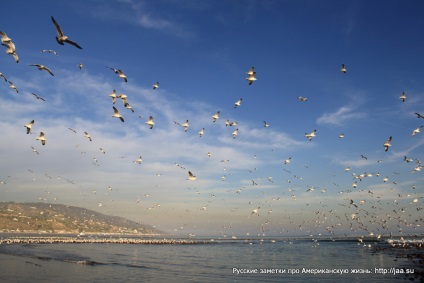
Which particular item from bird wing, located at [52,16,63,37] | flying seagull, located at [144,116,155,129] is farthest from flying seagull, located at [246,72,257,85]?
bird wing, located at [52,16,63,37]

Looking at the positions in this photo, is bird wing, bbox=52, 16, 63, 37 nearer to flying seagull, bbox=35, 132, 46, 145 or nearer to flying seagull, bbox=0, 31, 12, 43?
flying seagull, bbox=0, 31, 12, 43

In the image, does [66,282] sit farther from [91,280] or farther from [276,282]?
[276,282]

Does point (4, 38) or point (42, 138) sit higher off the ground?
point (4, 38)

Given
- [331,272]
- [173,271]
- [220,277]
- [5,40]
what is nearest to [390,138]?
[331,272]

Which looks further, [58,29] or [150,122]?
[150,122]

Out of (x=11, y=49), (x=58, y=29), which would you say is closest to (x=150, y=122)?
(x=11, y=49)

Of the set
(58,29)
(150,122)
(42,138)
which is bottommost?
(42,138)

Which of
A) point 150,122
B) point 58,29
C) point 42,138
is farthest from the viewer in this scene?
point 150,122

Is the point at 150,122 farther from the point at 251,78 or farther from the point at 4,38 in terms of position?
the point at 4,38

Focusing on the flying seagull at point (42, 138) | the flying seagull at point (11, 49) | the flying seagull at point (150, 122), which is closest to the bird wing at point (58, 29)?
the flying seagull at point (11, 49)

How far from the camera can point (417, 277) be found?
106ft

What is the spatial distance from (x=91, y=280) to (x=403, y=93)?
119ft

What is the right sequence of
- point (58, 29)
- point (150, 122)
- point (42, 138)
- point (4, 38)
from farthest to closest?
point (150, 122) < point (42, 138) < point (4, 38) < point (58, 29)

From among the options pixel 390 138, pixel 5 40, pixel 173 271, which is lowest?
pixel 173 271
